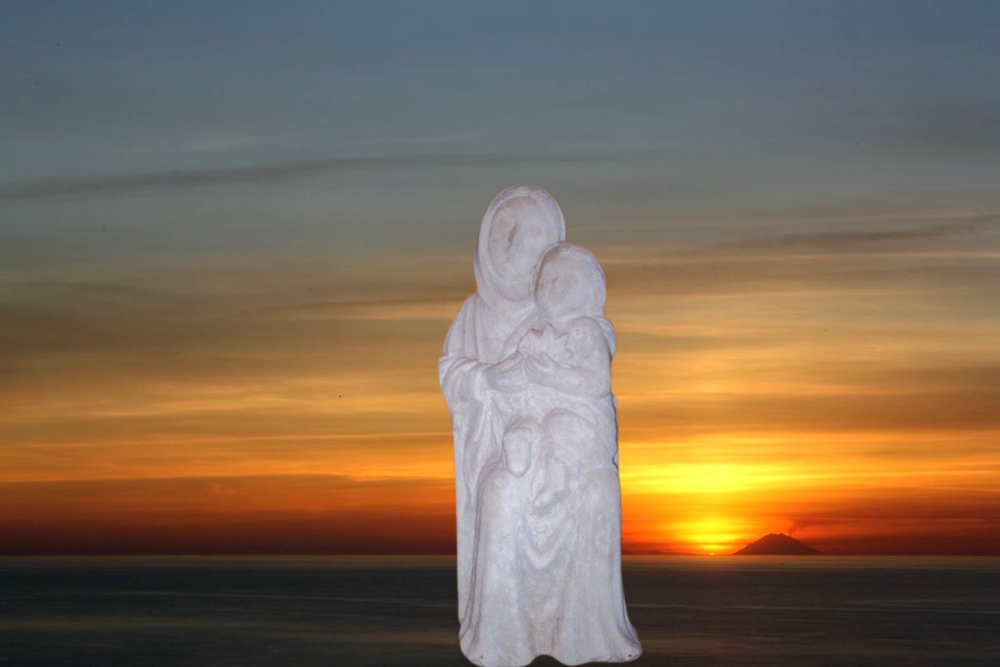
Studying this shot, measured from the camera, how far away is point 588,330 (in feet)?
45.0

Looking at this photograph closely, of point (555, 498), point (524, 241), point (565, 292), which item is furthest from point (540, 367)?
point (524, 241)

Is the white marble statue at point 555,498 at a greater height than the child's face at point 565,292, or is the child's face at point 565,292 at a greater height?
the child's face at point 565,292

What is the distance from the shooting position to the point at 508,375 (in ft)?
45.7

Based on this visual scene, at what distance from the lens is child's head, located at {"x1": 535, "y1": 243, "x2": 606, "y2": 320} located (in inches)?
543

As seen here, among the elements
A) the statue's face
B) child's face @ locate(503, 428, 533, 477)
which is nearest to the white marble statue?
child's face @ locate(503, 428, 533, 477)

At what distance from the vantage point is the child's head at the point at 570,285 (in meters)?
13.8

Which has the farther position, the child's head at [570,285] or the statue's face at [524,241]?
the statue's face at [524,241]

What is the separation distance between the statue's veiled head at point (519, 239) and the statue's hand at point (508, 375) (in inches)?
28.1

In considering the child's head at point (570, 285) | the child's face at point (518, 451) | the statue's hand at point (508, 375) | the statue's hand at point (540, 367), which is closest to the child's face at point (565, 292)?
the child's head at point (570, 285)

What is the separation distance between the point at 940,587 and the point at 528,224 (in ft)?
116

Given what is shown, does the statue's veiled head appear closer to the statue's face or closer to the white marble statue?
the statue's face

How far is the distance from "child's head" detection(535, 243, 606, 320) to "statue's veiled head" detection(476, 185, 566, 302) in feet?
1.34

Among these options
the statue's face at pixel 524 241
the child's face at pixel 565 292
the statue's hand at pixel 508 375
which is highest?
the statue's face at pixel 524 241

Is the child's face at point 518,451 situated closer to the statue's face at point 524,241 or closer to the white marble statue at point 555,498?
the white marble statue at point 555,498
